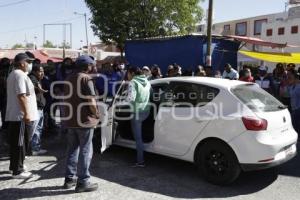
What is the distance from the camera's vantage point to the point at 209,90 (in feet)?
18.7

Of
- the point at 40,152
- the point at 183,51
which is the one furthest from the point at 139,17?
the point at 40,152

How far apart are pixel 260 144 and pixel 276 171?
1.29 meters

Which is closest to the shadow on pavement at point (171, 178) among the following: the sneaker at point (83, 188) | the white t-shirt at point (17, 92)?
the sneaker at point (83, 188)

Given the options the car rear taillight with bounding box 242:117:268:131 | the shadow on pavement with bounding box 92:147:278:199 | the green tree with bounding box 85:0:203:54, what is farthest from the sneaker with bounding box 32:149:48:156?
the green tree with bounding box 85:0:203:54

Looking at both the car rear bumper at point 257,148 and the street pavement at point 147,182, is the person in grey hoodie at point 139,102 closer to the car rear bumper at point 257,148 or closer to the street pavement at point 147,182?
the street pavement at point 147,182

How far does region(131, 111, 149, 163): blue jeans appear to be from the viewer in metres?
6.25

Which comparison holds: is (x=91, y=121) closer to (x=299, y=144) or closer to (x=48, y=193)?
(x=48, y=193)

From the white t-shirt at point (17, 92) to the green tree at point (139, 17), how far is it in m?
17.4

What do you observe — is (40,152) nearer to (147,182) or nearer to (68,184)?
(68,184)

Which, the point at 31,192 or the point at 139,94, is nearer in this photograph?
the point at 31,192

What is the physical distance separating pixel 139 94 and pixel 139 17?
1714cm

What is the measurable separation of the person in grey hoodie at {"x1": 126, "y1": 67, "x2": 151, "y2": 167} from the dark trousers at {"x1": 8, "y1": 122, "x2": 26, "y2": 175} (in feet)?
5.58

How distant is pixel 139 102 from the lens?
618 cm

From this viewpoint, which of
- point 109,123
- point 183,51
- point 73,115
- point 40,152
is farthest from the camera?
point 183,51
